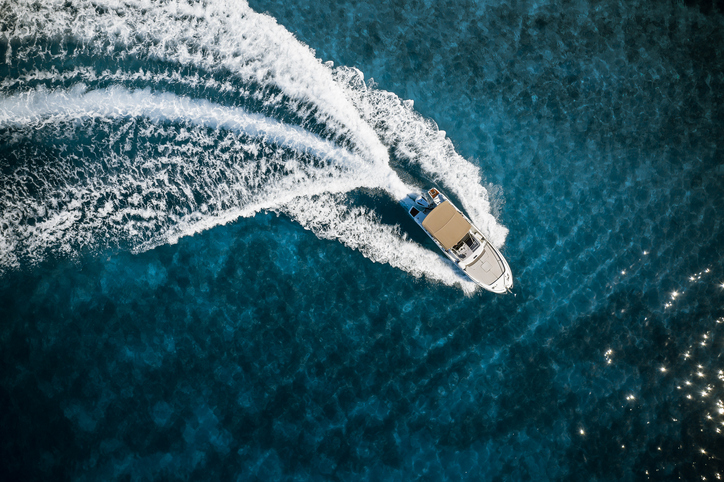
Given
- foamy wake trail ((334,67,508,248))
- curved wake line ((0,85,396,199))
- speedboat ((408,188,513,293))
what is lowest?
curved wake line ((0,85,396,199))

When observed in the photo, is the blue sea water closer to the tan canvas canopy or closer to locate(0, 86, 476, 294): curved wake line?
locate(0, 86, 476, 294): curved wake line

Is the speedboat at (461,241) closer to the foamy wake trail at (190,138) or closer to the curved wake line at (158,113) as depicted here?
the foamy wake trail at (190,138)

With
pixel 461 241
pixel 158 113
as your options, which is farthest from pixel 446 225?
pixel 158 113

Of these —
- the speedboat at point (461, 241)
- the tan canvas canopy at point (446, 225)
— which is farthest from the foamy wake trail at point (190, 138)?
the tan canvas canopy at point (446, 225)

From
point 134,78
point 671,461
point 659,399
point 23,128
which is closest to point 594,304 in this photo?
point 659,399

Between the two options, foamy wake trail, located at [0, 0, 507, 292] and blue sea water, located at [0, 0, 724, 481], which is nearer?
blue sea water, located at [0, 0, 724, 481]

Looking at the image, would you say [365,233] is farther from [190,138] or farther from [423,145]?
[190,138]

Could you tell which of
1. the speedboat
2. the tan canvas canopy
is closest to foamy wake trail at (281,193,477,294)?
the speedboat
